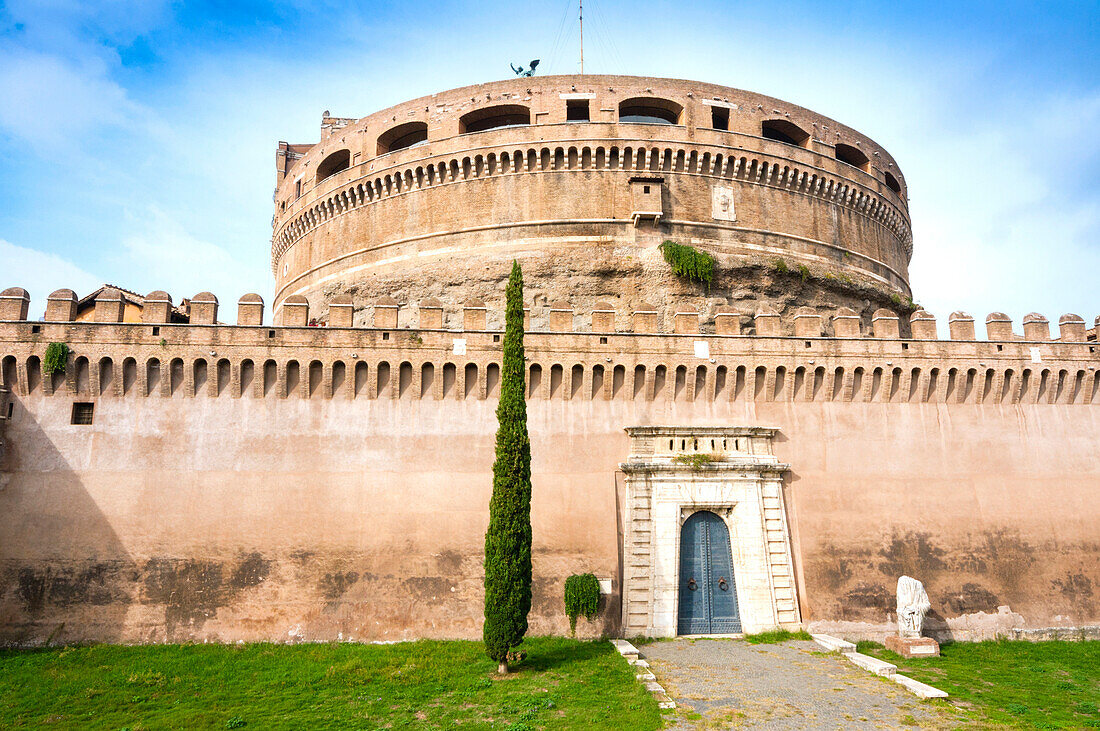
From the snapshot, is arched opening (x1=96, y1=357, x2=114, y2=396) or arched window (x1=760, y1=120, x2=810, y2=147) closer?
arched opening (x1=96, y1=357, x2=114, y2=396)

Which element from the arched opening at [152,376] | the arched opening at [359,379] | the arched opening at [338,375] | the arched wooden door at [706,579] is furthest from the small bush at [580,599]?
the arched opening at [152,376]

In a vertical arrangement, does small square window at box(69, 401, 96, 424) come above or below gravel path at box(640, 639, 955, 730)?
above

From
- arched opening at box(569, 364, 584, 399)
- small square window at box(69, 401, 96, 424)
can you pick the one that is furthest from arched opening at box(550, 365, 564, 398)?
small square window at box(69, 401, 96, 424)

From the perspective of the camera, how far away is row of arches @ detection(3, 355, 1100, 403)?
648 inches

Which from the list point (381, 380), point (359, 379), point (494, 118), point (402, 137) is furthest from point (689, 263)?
point (402, 137)

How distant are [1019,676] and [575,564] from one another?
905cm

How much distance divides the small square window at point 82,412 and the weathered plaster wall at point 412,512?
20 centimetres

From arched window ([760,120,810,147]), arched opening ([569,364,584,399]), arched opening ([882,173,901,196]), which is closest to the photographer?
arched opening ([569,364,584,399])

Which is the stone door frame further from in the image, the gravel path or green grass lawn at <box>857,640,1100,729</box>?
green grass lawn at <box>857,640,1100,729</box>

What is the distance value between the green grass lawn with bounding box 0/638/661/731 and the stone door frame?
1.91 meters

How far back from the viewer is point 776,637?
16.1 meters

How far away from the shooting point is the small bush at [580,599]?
15.8 m

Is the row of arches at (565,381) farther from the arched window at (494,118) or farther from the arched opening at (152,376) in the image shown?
the arched window at (494,118)

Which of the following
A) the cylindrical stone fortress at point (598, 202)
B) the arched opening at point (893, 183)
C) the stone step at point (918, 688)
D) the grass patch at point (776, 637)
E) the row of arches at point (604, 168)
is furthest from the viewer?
the arched opening at point (893, 183)
